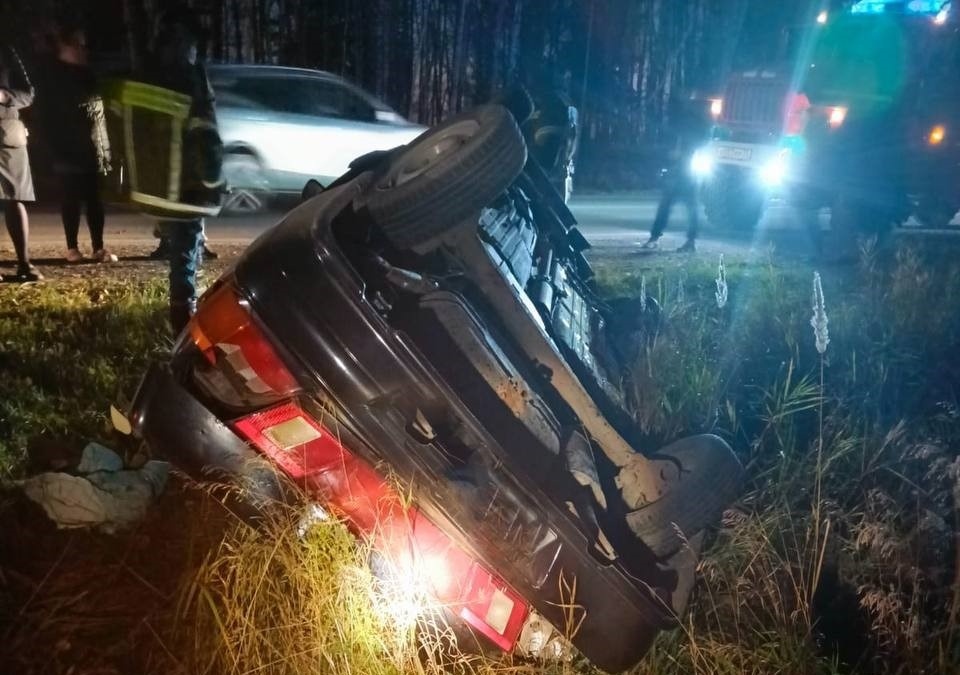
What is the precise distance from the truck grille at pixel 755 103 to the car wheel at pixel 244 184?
6.05 meters

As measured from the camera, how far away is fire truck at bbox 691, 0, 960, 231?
25.0 ft

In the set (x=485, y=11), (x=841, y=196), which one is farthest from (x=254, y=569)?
(x=485, y=11)

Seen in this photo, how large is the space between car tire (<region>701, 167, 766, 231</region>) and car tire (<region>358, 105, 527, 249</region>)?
7.91 m

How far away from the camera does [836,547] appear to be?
2600 mm

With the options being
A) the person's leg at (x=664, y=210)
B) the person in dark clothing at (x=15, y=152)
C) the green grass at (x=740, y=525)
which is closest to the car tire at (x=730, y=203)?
the person's leg at (x=664, y=210)

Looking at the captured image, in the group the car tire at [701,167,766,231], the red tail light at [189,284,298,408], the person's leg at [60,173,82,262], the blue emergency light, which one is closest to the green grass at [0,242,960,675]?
the red tail light at [189,284,298,408]

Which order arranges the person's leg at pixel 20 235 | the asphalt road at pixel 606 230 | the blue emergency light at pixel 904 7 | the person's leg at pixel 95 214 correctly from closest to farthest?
the person's leg at pixel 20 235, the person's leg at pixel 95 214, the asphalt road at pixel 606 230, the blue emergency light at pixel 904 7

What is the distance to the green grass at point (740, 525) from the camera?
198 cm

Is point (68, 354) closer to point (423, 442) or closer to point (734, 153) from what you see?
point (423, 442)

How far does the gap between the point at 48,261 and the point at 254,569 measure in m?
5.21

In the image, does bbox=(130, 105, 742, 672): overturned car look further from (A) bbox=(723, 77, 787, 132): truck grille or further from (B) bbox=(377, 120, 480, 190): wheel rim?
(A) bbox=(723, 77, 787, 132): truck grille

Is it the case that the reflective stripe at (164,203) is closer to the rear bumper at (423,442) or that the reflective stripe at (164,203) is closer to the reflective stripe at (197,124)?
the reflective stripe at (197,124)

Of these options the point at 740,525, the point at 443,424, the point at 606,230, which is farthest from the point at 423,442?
the point at 606,230

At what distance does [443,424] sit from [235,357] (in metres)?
0.57
